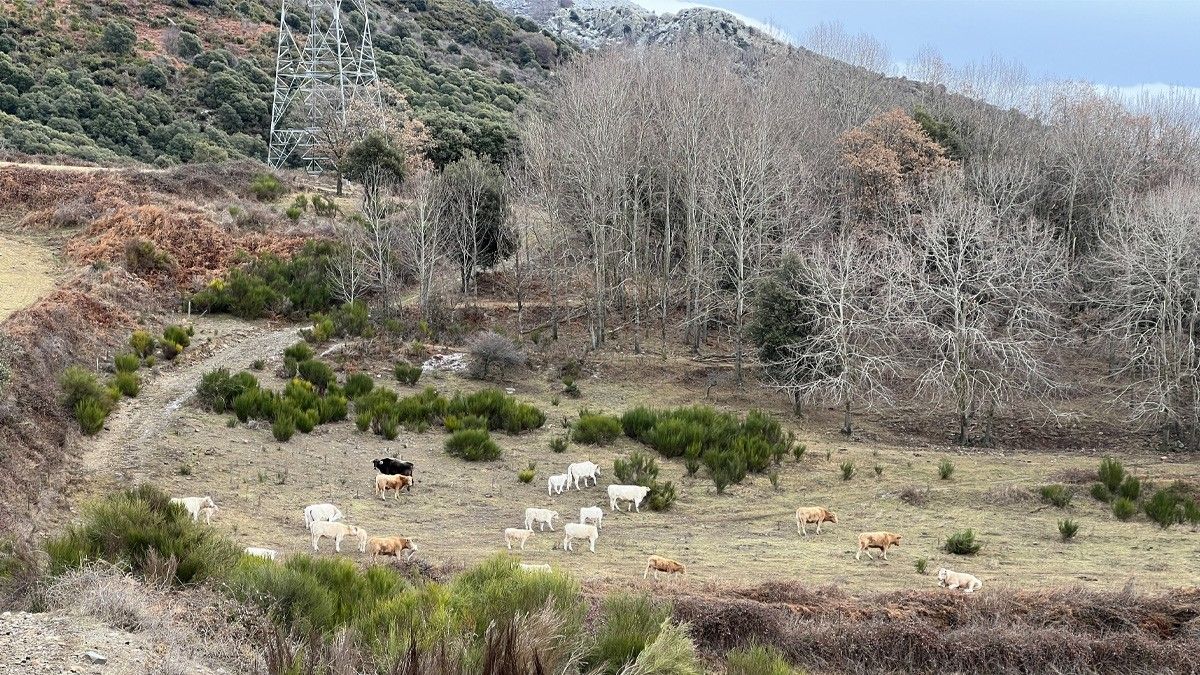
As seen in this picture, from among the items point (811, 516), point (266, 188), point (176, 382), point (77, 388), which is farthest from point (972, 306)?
point (266, 188)

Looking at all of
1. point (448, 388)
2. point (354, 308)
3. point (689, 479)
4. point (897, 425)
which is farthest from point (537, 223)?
point (689, 479)

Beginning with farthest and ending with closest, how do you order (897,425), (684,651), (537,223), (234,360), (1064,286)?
(537,223)
(1064,286)
(897,425)
(234,360)
(684,651)

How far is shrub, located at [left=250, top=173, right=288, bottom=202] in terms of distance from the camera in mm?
33438

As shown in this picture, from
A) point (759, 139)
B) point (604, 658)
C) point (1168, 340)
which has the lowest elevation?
point (604, 658)

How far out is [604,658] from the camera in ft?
20.5

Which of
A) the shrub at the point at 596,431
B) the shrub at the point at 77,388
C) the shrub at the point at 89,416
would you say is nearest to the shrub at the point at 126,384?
the shrub at the point at 77,388

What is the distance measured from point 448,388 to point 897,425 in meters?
10.4

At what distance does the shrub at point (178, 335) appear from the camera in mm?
20703

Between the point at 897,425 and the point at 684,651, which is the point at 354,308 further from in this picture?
the point at 684,651

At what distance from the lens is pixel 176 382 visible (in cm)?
1862

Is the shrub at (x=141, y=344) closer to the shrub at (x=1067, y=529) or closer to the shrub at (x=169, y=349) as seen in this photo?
the shrub at (x=169, y=349)

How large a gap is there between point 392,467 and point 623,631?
981 cm

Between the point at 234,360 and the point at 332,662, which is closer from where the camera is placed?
the point at 332,662

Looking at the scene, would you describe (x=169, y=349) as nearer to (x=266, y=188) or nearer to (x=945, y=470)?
(x=266, y=188)
